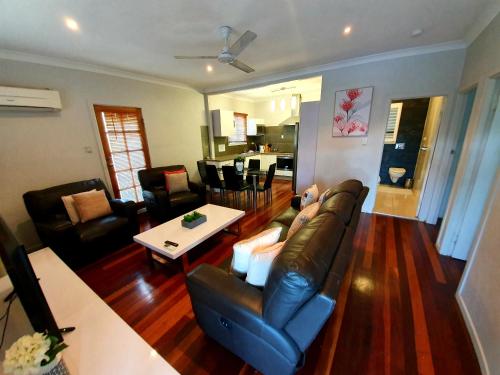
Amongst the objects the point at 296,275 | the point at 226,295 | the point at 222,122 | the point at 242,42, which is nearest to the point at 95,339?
the point at 226,295

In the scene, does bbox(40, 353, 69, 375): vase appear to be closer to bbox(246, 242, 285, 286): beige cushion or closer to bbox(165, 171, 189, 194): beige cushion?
bbox(246, 242, 285, 286): beige cushion

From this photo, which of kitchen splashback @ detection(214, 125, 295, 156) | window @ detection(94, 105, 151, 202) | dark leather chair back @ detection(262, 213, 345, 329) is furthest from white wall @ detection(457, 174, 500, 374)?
kitchen splashback @ detection(214, 125, 295, 156)

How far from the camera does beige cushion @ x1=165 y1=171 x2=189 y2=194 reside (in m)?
3.53

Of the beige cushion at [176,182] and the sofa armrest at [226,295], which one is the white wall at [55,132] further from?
the sofa armrest at [226,295]

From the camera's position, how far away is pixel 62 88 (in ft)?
8.89

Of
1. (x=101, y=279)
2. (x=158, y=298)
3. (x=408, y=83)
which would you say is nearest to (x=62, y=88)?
(x=101, y=279)

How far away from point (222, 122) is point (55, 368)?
487 cm

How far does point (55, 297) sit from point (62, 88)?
2926 millimetres

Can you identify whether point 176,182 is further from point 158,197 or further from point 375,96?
point 375,96

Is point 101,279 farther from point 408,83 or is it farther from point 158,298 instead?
point 408,83

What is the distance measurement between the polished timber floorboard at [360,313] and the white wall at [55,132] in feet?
4.73

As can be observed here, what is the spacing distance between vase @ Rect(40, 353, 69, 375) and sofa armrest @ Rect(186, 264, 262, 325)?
2.05 feet

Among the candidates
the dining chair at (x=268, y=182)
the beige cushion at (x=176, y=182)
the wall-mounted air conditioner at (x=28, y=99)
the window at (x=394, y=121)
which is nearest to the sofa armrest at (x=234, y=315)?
the beige cushion at (x=176, y=182)

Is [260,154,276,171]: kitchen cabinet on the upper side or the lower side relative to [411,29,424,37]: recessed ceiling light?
lower
